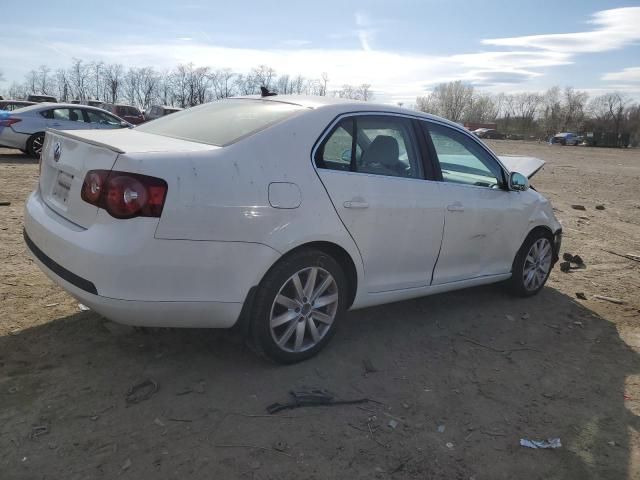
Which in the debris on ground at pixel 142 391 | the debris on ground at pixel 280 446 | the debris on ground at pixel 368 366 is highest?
the debris on ground at pixel 368 366

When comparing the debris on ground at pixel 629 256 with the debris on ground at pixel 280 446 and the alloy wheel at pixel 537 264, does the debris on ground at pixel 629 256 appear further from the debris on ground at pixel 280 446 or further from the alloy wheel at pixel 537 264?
the debris on ground at pixel 280 446

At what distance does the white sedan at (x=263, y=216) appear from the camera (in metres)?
2.77

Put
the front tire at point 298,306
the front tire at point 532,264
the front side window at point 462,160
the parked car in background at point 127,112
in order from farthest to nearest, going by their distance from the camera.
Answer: the parked car in background at point 127,112, the front tire at point 532,264, the front side window at point 462,160, the front tire at point 298,306

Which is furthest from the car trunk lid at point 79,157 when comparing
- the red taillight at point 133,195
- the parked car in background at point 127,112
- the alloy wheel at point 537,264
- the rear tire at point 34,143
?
the parked car in background at point 127,112

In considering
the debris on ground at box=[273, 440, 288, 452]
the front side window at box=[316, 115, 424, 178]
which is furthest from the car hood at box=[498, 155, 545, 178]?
the debris on ground at box=[273, 440, 288, 452]

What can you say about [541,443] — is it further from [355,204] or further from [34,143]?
[34,143]

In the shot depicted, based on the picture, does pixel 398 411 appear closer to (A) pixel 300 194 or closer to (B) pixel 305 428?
(B) pixel 305 428

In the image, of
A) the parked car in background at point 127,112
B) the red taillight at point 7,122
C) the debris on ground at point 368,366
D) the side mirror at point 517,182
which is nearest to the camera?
the debris on ground at point 368,366

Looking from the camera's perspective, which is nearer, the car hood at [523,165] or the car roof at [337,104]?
the car roof at [337,104]

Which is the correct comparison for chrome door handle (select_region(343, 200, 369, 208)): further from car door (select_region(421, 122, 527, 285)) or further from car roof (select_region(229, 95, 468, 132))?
car door (select_region(421, 122, 527, 285))

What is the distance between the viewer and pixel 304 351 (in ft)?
11.5

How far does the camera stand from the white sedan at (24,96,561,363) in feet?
9.09

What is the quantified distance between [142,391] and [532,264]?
3859 millimetres

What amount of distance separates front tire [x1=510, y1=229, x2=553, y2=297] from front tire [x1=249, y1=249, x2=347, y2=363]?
2290 millimetres
